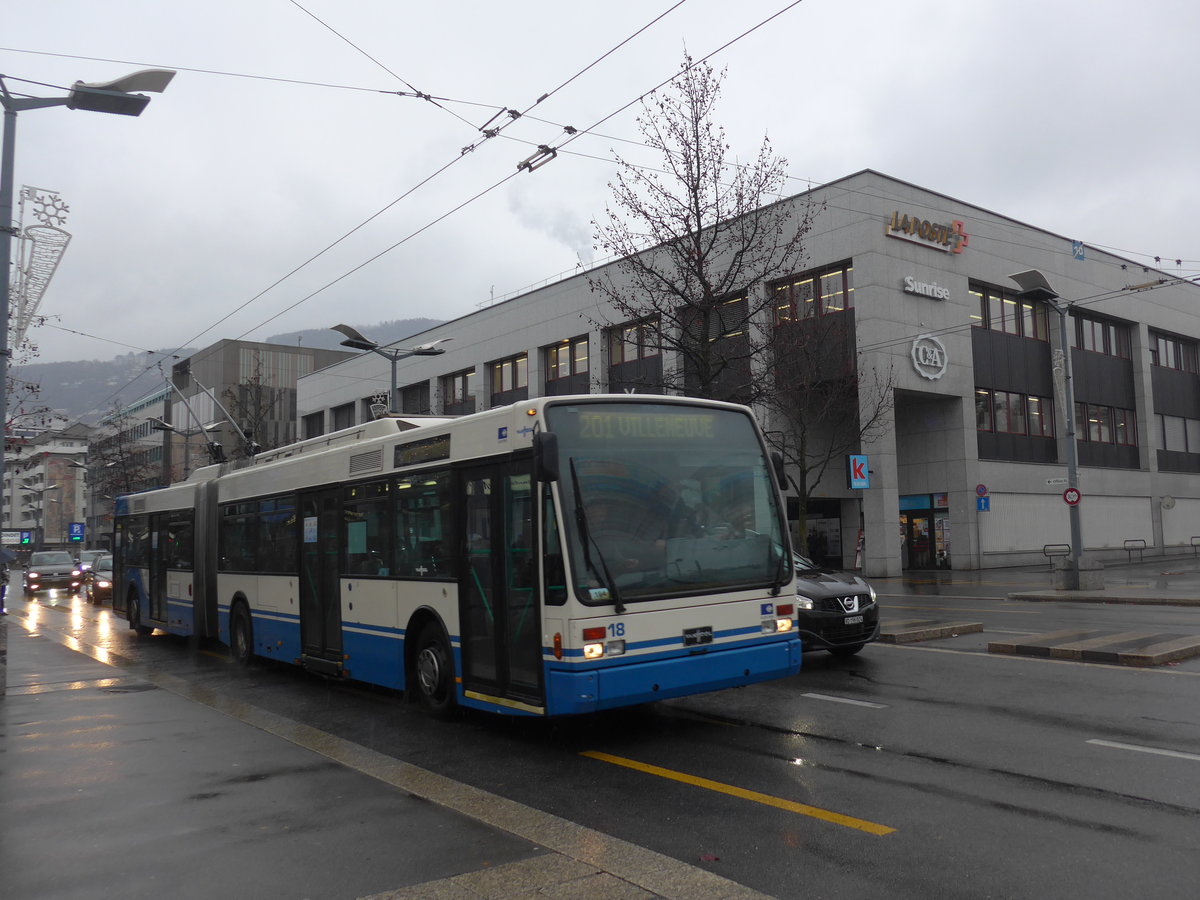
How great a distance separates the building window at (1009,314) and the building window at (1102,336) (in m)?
3.43

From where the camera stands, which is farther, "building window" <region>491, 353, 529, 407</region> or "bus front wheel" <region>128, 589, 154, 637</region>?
"building window" <region>491, 353, 529, 407</region>

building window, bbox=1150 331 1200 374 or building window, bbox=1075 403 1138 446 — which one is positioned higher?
building window, bbox=1150 331 1200 374

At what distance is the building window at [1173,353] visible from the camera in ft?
153

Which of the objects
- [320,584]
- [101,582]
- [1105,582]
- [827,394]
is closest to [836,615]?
[320,584]

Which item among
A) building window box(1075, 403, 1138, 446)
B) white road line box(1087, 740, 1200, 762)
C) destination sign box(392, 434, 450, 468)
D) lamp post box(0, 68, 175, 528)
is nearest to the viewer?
white road line box(1087, 740, 1200, 762)

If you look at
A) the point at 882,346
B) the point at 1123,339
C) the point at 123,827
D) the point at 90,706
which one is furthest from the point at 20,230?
the point at 1123,339

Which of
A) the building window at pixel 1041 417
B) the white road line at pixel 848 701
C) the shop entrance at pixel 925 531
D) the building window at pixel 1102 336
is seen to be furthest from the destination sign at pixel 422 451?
the building window at pixel 1102 336

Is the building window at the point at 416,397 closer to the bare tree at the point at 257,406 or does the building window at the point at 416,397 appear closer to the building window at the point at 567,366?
the bare tree at the point at 257,406

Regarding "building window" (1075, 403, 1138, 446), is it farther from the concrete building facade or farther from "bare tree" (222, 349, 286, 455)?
"bare tree" (222, 349, 286, 455)

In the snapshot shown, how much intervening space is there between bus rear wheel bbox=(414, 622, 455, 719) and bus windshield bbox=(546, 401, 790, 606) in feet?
7.35

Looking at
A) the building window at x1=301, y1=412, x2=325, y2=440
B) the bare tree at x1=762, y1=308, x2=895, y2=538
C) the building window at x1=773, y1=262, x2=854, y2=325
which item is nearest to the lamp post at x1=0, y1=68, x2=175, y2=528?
the bare tree at x1=762, y1=308, x2=895, y2=538

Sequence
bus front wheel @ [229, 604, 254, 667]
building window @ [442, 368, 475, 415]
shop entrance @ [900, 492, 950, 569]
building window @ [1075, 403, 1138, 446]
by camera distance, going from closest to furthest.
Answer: bus front wheel @ [229, 604, 254, 667], shop entrance @ [900, 492, 950, 569], building window @ [1075, 403, 1138, 446], building window @ [442, 368, 475, 415]

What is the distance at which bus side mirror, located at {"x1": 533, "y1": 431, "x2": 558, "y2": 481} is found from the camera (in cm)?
694

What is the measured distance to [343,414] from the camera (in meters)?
62.8
